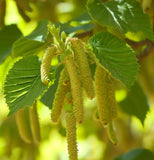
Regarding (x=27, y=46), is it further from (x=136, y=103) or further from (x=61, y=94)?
(x=136, y=103)

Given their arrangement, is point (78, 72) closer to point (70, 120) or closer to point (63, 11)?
point (70, 120)

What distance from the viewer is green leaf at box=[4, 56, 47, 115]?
1.09 m

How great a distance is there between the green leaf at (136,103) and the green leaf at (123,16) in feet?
1.61

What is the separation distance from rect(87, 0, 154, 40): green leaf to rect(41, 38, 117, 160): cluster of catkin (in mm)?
145

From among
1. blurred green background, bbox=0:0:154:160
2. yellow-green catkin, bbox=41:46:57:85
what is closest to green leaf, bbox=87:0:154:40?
yellow-green catkin, bbox=41:46:57:85

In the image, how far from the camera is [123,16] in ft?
4.09

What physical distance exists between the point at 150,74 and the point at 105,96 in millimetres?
1159

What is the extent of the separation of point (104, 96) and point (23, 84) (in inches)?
8.8

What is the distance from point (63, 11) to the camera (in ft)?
7.54

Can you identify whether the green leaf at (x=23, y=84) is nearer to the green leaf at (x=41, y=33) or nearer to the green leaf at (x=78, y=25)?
the green leaf at (x=41, y=33)

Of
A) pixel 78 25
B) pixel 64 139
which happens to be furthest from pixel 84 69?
pixel 64 139

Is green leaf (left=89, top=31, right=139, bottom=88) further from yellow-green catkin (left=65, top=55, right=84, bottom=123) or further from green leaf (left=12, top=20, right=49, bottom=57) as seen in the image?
green leaf (left=12, top=20, right=49, bottom=57)

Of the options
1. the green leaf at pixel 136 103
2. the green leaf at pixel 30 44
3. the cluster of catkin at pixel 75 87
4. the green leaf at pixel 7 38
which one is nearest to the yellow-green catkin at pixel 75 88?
the cluster of catkin at pixel 75 87

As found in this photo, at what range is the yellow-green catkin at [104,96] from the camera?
45.5 inches
